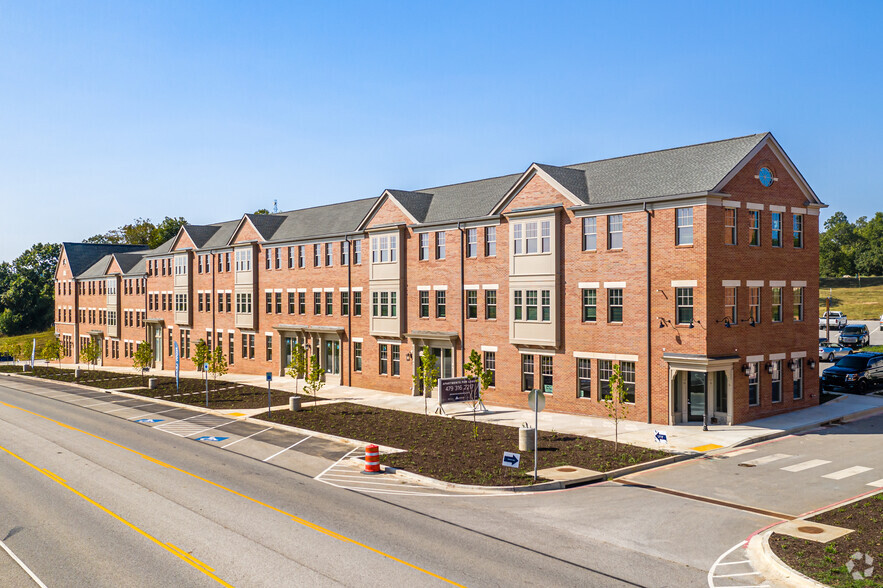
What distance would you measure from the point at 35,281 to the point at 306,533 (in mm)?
133256

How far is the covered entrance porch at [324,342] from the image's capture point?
162 ft

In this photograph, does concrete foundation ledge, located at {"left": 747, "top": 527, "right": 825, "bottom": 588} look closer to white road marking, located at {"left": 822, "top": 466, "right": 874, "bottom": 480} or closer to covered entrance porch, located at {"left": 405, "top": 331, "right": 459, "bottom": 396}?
white road marking, located at {"left": 822, "top": 466, "right": 874, "bottom": 480}

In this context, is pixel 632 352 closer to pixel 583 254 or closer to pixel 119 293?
pixel 583 254

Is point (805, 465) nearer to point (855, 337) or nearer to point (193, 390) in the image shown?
point (193, 390)

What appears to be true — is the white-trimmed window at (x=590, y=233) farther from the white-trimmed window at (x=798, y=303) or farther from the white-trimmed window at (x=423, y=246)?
the white-trimmed window at (x=423, y=246)

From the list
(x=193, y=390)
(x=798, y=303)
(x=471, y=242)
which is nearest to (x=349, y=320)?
(x=471, y=242)

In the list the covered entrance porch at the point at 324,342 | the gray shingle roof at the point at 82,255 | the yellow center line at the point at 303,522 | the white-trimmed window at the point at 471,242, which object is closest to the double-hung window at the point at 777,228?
the white-trimmed window at the point at 471,242

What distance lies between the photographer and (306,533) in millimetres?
16531

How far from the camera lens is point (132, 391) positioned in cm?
5066

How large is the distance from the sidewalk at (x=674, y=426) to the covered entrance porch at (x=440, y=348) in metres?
1.97

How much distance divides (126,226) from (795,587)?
140967mm

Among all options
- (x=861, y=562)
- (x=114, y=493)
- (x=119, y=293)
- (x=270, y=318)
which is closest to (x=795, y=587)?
(x=861, y=562)

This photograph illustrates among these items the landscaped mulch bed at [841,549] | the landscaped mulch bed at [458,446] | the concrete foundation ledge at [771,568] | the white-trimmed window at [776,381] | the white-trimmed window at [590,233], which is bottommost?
the landscaped mulch bed at [458,446]

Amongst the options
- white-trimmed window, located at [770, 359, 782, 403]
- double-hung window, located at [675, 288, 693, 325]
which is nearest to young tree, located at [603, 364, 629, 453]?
double-hung window, located at [675, 288, 693, 325]
